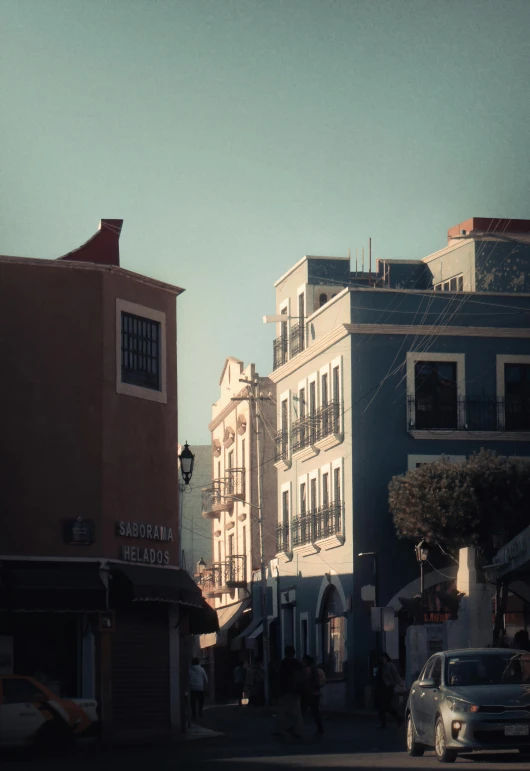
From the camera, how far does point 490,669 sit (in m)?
21.2

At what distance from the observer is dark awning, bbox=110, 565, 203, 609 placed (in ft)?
101

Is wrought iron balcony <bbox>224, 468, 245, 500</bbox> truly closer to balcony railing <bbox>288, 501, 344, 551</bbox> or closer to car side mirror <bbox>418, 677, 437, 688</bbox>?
balcony railing <bbox>288, 501, 344, 551</bbox>

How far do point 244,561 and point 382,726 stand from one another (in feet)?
117

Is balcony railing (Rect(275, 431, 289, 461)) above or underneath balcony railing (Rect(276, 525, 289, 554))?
above

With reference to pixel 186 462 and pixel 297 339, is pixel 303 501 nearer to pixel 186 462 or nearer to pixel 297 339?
pixel 297 339

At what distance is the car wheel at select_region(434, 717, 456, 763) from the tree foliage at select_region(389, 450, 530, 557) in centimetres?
2727

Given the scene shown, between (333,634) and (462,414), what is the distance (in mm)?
9305

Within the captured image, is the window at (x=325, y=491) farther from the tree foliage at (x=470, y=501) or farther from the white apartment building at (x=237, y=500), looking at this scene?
the white apartment building at (x=237, y=500)

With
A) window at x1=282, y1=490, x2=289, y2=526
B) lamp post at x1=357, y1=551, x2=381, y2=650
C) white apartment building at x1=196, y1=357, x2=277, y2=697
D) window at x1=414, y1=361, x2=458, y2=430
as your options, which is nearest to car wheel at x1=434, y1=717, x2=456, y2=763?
lamp post at x1=357, y1=551, x2=381, y2=650

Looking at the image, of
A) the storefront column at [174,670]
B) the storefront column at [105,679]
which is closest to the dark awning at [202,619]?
the storefront column at [174,670]

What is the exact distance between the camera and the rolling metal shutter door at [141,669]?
31.3 meters

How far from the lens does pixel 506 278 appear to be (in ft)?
182

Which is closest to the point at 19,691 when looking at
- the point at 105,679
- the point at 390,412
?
the point at 105,679

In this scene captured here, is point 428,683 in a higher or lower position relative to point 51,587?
lower
